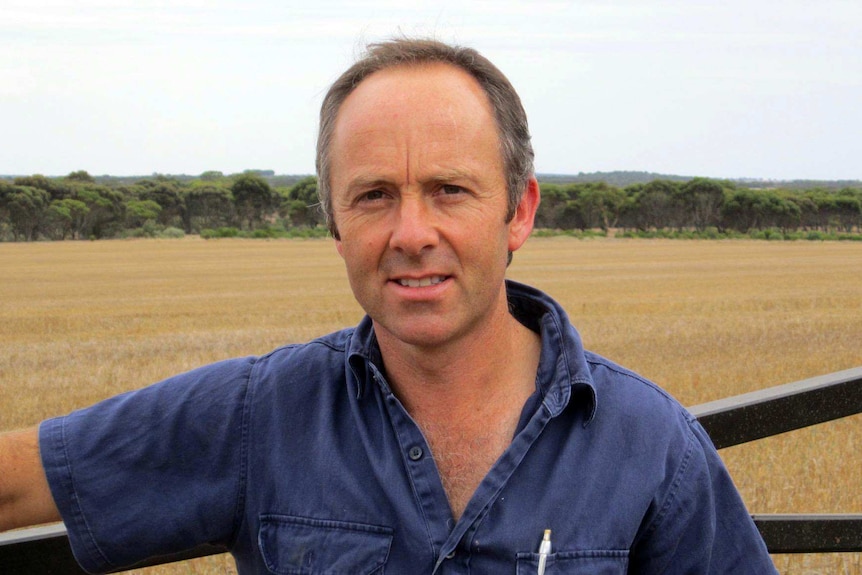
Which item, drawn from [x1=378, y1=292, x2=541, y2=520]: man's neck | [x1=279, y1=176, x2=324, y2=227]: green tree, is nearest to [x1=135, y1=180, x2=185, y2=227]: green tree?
[x1=279, y1=176, x2=324, y2=227]: green tree

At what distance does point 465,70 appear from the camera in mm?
1825

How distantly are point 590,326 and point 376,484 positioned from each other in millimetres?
13392

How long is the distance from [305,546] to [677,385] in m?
8.58

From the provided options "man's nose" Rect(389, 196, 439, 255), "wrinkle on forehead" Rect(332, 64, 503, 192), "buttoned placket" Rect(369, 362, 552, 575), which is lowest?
"buttoned placket" Rect(369, 362, 552, 575)

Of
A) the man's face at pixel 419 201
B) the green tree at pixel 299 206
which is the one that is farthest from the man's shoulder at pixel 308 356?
the green tree at pixel 299 206

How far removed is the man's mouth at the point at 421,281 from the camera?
68.7 inches

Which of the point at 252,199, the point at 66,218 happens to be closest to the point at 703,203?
the point at 252,199

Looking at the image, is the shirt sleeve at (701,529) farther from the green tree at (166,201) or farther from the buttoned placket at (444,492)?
the green tree at (166,201)

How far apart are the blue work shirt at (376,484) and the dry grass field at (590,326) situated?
2.72m

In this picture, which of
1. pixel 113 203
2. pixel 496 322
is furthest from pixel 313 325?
pixel 113 203

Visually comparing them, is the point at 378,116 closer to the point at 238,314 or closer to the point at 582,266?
the point at 238,314

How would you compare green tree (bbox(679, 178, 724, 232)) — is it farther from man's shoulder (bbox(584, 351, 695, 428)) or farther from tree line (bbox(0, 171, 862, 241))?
man's shoulder (bbox(584, 351, 695, 428))

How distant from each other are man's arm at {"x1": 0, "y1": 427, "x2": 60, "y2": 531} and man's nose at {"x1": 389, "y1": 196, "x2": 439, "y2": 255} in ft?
2.28

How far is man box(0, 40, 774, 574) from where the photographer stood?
65.1 inches
